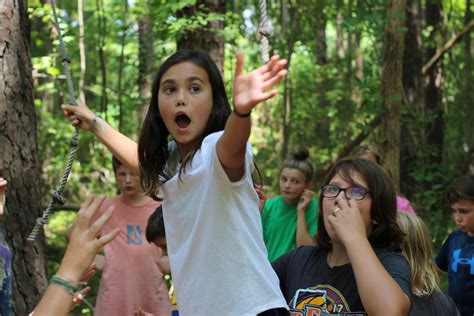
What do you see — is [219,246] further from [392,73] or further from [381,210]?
[392,73]

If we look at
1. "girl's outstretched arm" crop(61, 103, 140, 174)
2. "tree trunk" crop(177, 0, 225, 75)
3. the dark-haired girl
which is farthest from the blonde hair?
"tree trunk" crop(177, 0, 225, 75)

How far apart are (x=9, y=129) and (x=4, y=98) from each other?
0.17 metres

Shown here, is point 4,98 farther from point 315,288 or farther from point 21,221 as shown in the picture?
point 315,288

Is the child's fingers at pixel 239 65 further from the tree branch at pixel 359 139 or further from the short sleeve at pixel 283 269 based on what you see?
the tree branch at pixel 359 139

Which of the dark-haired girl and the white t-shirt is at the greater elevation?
the white t-shirt

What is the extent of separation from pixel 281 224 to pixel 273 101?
6.95 meters

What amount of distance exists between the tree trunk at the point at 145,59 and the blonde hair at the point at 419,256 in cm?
528

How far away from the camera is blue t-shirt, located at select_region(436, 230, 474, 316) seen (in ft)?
13.8

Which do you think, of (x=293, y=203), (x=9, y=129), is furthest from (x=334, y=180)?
(x=293, y=203)

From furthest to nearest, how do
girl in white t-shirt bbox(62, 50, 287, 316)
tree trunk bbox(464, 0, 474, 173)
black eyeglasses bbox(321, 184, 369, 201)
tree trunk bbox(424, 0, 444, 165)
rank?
1. tree trunk bbox(424, 0, 444, 165)
2. tree trunk bbox(464, 0, 474, 173)
3. black eyeglasses bbox(321, 184, 369, 201)
4. girl in white t-shirt bbox(62, 50, 287, 316)

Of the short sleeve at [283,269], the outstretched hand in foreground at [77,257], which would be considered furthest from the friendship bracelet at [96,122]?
the outstretched hand in foreground at [77,257]

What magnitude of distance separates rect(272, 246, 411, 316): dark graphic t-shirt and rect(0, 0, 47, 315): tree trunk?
1.89 meters

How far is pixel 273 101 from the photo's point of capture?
12359mm

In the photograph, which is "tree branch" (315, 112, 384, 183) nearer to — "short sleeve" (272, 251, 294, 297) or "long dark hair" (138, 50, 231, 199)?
"short sleeve" (272, 251, 294, 297)
